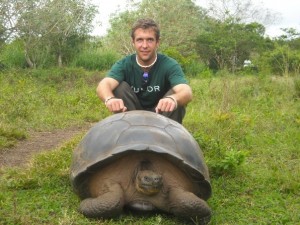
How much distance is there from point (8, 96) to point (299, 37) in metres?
16.8

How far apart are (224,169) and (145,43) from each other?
3.72 feet

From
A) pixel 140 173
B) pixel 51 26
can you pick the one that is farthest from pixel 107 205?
pixel 51 26

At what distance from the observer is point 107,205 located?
2.31 m

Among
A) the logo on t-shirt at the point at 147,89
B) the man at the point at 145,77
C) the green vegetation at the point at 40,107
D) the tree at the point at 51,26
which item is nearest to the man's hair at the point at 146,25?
the man at the point at 145,77

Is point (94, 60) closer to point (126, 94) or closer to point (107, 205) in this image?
point (126, 94)

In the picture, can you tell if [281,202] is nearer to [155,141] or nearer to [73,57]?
[155,141]

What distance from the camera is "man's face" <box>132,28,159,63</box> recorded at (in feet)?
11.3

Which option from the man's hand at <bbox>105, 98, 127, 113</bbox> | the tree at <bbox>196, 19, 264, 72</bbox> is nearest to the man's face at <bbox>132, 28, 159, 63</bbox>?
the man's hand at <bbox>105, 98, 127, 113</bbox>

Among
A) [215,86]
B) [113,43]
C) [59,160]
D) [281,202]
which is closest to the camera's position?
[281,202]

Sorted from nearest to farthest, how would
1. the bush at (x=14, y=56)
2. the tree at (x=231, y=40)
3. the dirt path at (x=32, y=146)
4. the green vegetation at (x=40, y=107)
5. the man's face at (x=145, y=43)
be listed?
the man's face at (x=145, y=43), the dirt path at (x=32, y=146), the green vegetation at (x=40, y=107), the bush at (x=14, y=56), the tree at (x=231, y=40)

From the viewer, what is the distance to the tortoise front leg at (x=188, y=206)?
2.29 m

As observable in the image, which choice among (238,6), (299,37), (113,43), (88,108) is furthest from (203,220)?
(238,6)

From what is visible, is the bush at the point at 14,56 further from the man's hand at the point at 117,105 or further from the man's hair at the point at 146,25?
the man's hand at the point at 117,105

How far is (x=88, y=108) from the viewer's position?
279 inches
